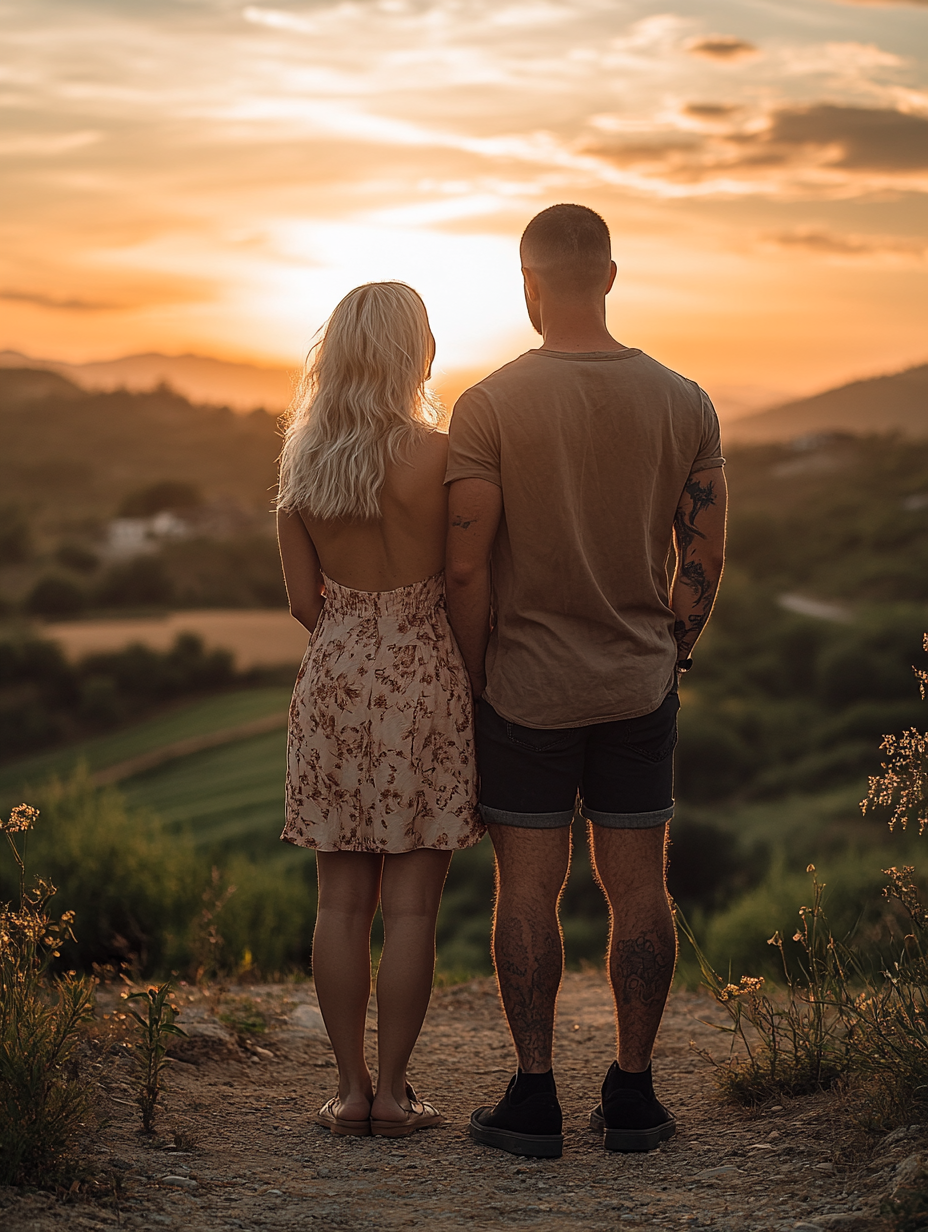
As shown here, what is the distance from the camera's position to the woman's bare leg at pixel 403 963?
295cm

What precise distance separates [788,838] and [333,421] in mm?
33455

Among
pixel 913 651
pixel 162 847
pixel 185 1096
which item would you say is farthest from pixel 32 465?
pixel 185 1096

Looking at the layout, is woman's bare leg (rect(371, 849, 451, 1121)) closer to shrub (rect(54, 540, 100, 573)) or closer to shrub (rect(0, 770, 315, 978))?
shrub (rect(0, 770, 315, 978))

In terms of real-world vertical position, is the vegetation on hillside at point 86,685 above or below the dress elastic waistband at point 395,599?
below

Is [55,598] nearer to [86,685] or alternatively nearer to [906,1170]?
[86,685]

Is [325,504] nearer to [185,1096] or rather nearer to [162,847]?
[185,1096]

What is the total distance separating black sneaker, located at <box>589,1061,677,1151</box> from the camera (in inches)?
113

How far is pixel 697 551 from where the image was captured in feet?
9.78

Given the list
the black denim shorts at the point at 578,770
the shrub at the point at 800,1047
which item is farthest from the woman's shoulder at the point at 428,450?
the shrub at the point at 800,1047

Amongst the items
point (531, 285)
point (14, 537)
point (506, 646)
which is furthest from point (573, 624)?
point (14, 537)

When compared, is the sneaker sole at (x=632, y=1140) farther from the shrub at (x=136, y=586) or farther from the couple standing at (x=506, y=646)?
the shrub at (x=136, y=586)

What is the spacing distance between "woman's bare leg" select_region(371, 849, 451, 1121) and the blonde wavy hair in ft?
3.00

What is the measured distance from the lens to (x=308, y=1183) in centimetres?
265

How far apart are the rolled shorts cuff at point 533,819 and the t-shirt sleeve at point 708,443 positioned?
93 centimetres
